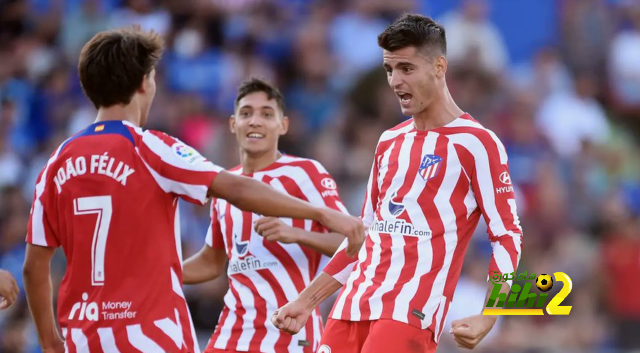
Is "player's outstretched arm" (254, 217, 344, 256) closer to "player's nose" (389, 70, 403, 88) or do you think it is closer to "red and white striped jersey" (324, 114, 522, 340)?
"red and white striped jersey" (324, 114, 522, 340)

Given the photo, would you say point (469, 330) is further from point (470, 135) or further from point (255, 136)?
point (255, 136)

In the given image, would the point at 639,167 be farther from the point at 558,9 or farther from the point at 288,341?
the point at 288,341

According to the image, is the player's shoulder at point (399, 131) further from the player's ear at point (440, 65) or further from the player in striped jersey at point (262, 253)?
the player in striped jersey at point (262, 253)

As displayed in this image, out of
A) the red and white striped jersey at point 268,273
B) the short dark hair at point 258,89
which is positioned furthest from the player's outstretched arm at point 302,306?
the short dark hair at point 258,89

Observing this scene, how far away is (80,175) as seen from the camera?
4.89m

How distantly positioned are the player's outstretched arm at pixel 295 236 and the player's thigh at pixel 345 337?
656 millimetres

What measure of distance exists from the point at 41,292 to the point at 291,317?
133 centimetres

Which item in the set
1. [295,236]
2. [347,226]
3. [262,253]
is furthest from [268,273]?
[347,226]

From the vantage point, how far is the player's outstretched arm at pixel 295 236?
17.9 ft

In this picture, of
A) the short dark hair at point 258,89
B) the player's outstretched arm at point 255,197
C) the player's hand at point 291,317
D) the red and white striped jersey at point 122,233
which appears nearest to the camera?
the red and white striped jersey at point 122,233

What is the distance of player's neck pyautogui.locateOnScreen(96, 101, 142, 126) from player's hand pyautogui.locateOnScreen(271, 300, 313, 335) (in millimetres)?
1265

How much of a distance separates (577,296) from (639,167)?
277 cm

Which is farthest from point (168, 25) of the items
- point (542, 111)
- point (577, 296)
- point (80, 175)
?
point (80, 175)

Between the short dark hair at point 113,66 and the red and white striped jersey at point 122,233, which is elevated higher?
the short dark hair at point 113,66
